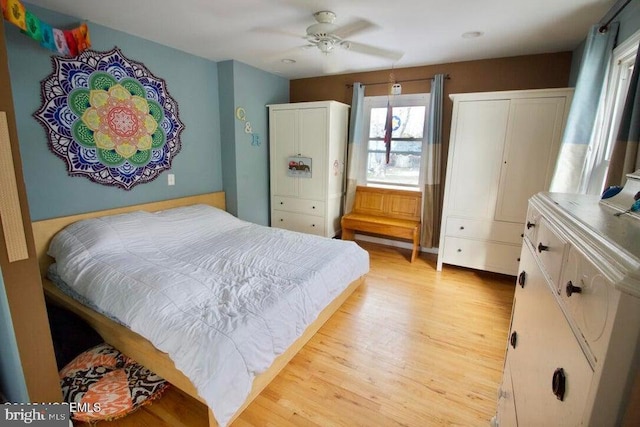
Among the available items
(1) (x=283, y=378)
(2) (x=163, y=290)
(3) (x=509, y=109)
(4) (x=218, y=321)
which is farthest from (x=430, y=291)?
(2) (x=163, y=290)

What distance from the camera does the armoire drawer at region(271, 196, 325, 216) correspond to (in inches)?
164

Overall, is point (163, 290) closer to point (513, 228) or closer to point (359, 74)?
point (513, 228)

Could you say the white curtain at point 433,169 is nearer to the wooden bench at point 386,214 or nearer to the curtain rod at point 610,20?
the wooden bench at point 386,214

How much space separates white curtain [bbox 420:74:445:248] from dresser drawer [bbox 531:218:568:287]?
108 inches

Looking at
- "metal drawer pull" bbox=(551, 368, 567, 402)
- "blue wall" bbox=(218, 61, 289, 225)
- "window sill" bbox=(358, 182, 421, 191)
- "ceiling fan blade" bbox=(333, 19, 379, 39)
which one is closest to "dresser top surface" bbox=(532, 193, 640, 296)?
"metal drawer pull" bbox=(551, 368, 567, 402)

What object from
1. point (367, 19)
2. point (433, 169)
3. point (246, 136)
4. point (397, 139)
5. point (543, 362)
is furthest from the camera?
point (397, 139)

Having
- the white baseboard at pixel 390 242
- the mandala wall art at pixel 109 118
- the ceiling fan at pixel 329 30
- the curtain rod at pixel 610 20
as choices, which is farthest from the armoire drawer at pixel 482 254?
the mandala wall art at pixel 109 118

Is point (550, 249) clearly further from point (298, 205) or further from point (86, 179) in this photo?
point (298, 205)

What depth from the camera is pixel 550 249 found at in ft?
3.13

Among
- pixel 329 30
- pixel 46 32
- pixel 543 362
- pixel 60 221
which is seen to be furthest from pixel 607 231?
pixel 60 221

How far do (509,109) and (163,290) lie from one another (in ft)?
11.2

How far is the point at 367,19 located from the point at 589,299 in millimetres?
2501

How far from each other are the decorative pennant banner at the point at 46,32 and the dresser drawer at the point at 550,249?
9.56ft

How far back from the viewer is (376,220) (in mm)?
3996
